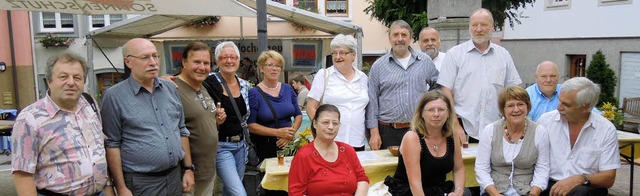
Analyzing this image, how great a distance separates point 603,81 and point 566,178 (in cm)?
1266

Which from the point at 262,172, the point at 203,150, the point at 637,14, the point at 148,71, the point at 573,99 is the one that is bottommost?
the point at 262,172

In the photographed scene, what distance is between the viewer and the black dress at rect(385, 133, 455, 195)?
350 cm

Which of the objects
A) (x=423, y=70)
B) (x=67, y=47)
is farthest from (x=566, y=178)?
(x=67, y=47)

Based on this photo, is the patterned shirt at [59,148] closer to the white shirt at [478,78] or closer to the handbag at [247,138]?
the handbag at [247,138]

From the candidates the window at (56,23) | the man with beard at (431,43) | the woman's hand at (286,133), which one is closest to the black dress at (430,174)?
the woman's hand at (286,133)

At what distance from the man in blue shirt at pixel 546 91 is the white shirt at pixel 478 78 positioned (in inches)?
14.2

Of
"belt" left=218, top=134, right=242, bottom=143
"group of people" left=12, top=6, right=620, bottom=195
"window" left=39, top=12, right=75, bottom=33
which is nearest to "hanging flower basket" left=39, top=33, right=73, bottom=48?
"window" left=39, top=12, right=75, bottom=33

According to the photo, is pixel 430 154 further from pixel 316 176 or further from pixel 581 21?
pixel 581 21

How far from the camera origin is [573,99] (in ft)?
11.1

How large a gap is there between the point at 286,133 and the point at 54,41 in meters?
13.3

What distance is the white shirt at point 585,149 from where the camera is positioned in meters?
3.50

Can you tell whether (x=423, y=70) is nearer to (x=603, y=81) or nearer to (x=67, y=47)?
(x=603, y=81)

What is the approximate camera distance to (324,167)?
3.35m

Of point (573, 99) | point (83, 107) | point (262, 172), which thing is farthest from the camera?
point (262, 172)
